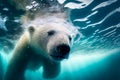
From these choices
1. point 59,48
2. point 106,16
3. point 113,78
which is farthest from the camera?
point 113,78

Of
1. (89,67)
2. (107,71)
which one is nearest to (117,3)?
(107,71)

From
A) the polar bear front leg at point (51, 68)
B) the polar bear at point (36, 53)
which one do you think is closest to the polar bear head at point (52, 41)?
the polar bear at point (36, 53)

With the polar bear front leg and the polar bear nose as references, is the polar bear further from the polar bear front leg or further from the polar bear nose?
the polar bear nose

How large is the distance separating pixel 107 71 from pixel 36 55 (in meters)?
25.1

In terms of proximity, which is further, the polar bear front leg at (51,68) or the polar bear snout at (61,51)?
the polar bear front leg at (51,68)

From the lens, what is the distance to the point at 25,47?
6887 mm

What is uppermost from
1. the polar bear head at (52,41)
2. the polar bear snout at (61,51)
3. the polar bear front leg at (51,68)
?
the polar bear head at (52,41)

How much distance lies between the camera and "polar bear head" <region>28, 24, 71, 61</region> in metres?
4.04

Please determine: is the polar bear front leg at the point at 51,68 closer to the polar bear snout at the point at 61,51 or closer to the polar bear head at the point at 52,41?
the polar bear head at the point at 52,41

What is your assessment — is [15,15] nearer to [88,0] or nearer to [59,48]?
[88,0]

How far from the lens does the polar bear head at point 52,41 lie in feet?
13.3

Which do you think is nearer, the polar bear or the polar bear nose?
the polar bear nose

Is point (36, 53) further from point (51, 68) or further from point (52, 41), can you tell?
point (52, 41)

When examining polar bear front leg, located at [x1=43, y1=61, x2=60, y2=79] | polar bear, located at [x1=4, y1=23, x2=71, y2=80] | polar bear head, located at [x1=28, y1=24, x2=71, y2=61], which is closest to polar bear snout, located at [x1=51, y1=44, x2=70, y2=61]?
polar bear head, located at [x1=28, y1=24, x2=71, y2=61]
